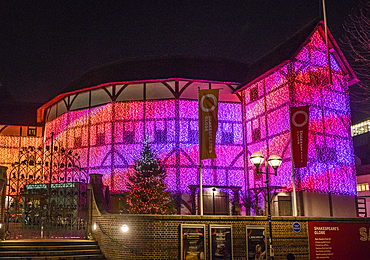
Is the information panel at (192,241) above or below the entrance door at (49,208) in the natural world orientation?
below

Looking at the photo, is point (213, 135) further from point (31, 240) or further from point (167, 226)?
point (31, 240)

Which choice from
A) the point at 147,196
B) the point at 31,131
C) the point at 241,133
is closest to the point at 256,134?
the point at 241,133

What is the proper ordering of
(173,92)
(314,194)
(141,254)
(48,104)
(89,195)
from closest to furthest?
(141,254), (89,195), (314,194), (173,92), (48,104)

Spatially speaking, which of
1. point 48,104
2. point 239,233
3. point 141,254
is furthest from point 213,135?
point 48,104

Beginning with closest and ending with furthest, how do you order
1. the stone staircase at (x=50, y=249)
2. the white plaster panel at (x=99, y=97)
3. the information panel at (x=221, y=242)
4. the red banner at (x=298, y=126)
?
1. the information panel at (x=221, y=242)
2. the stone staircase at (x=50, y=249)
3. the red banner at (x=298, y=126)
4. the white plaster panel at (x=99, y=97)

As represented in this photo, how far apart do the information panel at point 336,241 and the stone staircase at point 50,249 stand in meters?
8.77

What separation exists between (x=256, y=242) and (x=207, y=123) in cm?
522

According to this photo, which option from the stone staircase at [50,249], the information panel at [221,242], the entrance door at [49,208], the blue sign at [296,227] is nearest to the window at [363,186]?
the blue sign at [296,227]

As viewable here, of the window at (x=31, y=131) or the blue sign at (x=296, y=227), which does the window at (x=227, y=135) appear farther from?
the window at (x=31, y=131)

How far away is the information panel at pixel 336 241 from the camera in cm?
1706

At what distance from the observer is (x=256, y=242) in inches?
659

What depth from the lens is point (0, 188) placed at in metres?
18.4

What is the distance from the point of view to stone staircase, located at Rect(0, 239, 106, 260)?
53.5 feet

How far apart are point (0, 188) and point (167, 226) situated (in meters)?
7.91
